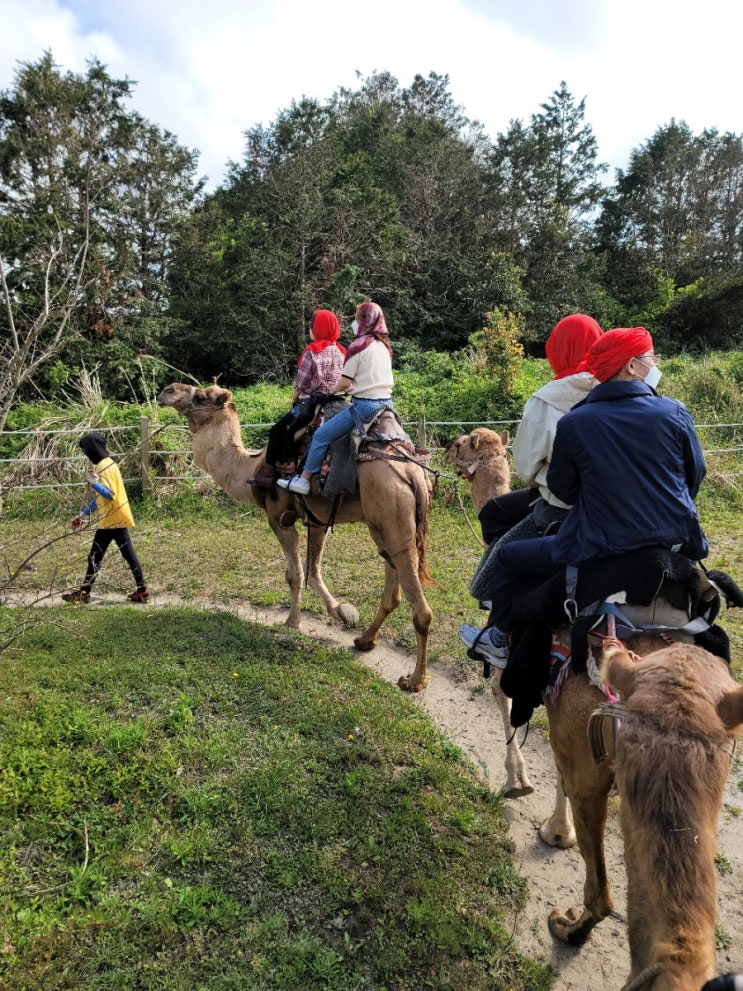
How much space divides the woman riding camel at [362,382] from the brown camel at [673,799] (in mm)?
4081

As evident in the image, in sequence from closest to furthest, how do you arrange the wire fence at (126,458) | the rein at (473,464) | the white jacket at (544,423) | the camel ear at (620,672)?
the camel ear at (620,672) → the white jacket at (544,423) → the rein at (473,464) → the wire fence at (126,458)

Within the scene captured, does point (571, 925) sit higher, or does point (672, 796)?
point (672, 796)

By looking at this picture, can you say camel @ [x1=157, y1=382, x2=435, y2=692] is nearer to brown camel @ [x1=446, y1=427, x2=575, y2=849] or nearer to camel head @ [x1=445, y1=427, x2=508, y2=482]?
brown camel @ [x1=446, y1=427, x2=575, y2=849]

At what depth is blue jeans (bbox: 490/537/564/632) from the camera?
9.76 ft

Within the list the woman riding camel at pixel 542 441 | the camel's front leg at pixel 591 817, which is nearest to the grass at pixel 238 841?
the camel's front leg at pixel 591 817

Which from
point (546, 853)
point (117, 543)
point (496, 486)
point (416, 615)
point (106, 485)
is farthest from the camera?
point (117, 543)

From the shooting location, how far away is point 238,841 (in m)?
3.41

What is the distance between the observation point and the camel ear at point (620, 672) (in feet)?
6.48

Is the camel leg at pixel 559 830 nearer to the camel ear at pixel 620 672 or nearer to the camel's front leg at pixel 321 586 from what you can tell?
the camel ear at pixel 620 672

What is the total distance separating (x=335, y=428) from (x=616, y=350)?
3.52m

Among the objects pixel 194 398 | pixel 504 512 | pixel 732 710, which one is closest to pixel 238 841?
pixel 504 512

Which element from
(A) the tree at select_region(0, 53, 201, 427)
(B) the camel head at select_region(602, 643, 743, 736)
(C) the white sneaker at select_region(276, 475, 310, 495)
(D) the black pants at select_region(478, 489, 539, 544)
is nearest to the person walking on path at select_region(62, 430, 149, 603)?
(C) the white sneaker at select_region(276, 475, 310, 495)

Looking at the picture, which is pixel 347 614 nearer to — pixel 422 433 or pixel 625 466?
pixel 625 466

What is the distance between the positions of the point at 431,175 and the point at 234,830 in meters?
30.4
